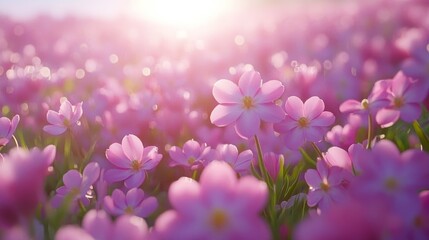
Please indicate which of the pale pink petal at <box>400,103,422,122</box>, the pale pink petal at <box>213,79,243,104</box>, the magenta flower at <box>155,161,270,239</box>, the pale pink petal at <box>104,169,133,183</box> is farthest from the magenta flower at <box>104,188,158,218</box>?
the pale pink petal at <box>400,103,422,122</box>

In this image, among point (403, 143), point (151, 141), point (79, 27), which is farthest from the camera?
point (79, 27)

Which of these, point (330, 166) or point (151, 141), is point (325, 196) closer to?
point (330, 166)

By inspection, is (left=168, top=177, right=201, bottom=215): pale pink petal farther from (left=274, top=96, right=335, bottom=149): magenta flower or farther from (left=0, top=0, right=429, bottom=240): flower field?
(left=274, top=96, right=335, bottom=149): magenta flower

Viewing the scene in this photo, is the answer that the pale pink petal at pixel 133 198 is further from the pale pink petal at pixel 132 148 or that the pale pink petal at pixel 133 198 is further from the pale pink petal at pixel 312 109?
the pale pink petal at pixel 312 109

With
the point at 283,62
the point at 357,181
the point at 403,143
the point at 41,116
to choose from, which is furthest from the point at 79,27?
the point at 357,181

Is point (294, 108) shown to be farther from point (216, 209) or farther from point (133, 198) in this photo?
point (216, 209)

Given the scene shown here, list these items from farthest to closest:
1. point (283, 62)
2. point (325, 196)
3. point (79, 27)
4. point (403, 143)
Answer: point (79, 27) < point (283, 62) < point (403, 143) < point (325, 196)

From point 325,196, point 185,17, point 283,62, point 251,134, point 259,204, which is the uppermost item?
point 259,204

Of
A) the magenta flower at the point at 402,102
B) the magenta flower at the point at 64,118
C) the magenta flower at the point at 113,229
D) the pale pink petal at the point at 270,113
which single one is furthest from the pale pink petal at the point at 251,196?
the magenta flower at the point at 64,118
